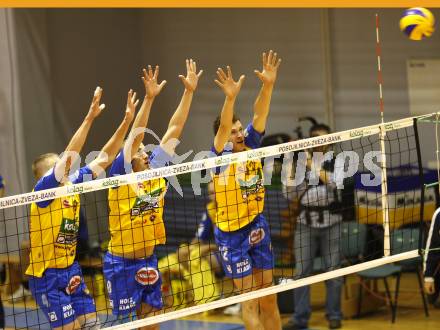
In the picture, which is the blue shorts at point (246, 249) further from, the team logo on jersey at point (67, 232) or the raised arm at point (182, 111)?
the team logo on jersey at point (67, 232)

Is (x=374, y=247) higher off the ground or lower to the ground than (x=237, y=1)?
lower

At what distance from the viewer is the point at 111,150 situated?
9133 mm

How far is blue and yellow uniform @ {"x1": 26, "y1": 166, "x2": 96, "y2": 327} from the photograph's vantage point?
8.80 m

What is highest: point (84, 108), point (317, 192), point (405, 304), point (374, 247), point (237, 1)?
point (237, 1)

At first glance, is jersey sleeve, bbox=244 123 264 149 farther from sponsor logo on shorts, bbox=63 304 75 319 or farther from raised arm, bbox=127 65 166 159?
sponsor logo on shorts, bbox=63 304 75 319

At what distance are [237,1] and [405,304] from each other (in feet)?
20.4

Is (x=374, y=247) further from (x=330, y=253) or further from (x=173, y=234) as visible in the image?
(x=173, y=234)

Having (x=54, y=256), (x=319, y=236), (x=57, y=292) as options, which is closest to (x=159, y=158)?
(x=54, y=256)

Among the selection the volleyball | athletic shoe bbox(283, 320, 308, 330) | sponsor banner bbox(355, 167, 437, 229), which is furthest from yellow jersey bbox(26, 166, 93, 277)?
sponsor banner bbox(355, 167, 437, 229)

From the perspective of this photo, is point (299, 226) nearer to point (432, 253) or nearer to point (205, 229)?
point (205, 229)

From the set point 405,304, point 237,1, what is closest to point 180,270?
point 405,304

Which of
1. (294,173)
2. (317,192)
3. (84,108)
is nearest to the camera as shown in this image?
(317,192)

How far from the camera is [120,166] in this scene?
9.11 m

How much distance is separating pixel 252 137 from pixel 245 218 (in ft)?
2.94
